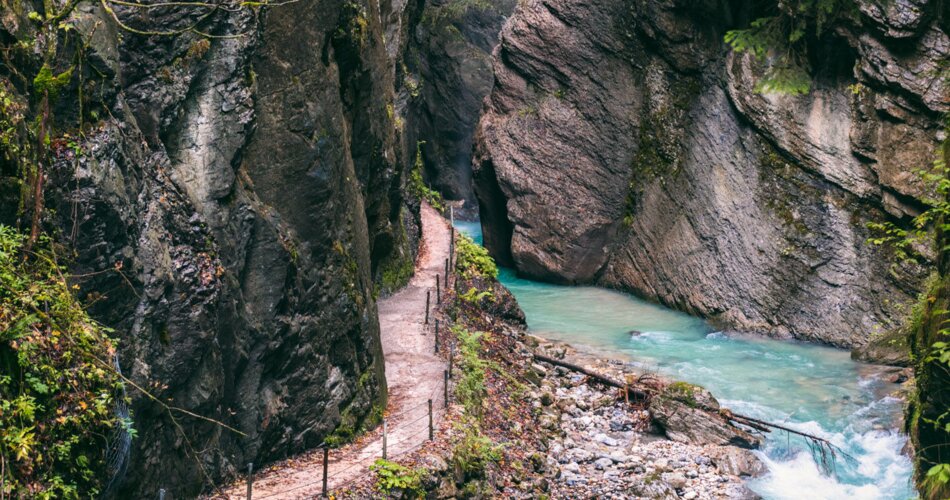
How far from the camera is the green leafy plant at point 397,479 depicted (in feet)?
43.4

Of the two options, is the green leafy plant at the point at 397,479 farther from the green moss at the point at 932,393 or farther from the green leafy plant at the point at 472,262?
the green leafy plant at the point at 472,262

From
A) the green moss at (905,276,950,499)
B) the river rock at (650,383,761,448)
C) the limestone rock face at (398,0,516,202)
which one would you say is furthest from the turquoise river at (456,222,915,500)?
the limestone rock face at (398,0,516,202)

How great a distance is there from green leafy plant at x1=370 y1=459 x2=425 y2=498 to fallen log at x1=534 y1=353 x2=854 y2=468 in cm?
896

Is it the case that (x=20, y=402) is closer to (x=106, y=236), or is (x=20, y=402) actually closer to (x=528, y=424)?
(x=106, y=236)

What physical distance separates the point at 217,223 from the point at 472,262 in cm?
1530

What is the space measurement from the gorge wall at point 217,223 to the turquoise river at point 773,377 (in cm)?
917

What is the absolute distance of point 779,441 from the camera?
19547 millimetres

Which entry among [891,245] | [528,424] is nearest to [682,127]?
[891,245]

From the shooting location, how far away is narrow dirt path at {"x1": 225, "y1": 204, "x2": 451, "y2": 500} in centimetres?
1279

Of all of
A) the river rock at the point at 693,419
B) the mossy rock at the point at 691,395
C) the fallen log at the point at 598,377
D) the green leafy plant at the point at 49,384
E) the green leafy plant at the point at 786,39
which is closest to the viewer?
the green leafy plant at the point at 49,384

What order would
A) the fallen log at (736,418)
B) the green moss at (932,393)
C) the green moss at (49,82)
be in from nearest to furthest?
the green moss at (49,82)
the green moss at (932,393)
the fallen log at (736,418)

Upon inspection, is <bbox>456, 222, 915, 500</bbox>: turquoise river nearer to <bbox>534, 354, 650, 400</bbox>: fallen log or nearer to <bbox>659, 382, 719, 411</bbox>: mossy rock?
<bbox>659, 382, 719, 411</bbox>: mossy rock

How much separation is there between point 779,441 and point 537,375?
231 inches

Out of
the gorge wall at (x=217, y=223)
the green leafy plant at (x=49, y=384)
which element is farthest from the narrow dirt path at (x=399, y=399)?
the green leafy plant at (x=49, y=384)
